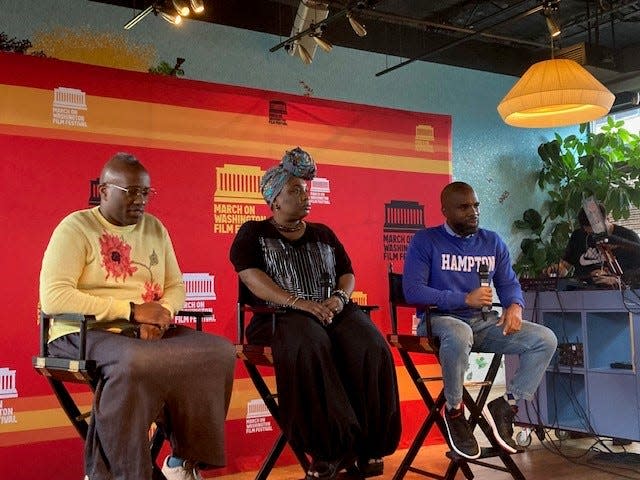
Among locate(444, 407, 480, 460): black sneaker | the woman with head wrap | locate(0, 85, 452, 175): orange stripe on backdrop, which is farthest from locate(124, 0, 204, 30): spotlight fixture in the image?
locate(444, 407, 480, 460): black sneaker

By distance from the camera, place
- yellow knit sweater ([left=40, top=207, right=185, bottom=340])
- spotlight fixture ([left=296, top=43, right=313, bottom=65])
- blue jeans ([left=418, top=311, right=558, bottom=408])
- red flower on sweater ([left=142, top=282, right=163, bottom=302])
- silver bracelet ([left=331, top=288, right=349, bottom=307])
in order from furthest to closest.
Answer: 1. spotlight fixture ([left=296, top=43, right=313, bottom=65])
2. blue jeans ([left=418, top=311, right=558, bottom=408])
3. silver bracelet ([left=331, top=288, right=349, bottom=307])
4. red flower on sweater ([left=142, top=282, right=163, bottom=302])
5. yellow knit sweater ([left=40, top=207, right=185, bottom=340])

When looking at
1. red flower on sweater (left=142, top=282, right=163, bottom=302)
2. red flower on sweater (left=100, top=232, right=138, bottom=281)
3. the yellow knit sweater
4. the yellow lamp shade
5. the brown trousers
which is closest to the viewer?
the brown trousers

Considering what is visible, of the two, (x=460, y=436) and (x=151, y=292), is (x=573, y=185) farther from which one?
(x=151, y=292)

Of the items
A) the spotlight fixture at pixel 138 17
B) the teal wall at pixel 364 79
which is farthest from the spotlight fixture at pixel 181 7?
the teal wall at pixel 364 79

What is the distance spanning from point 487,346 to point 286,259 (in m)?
1.03

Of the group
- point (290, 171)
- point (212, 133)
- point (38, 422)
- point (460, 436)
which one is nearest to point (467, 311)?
point (460, 436)

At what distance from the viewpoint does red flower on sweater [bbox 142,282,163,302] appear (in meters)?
2.74

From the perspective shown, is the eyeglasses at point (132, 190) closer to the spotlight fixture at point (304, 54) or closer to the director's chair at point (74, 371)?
the director's chair at point (74, 371)

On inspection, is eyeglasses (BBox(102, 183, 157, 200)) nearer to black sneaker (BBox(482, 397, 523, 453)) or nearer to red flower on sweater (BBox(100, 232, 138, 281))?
red flower on sweater (BBox(100, 232, 138, 281))

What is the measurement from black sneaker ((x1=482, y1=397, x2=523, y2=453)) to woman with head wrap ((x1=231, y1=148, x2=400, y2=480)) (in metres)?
0.56

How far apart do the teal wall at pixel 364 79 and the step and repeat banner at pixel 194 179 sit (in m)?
A: 1.09

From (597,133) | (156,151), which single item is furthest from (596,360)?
(597,133)

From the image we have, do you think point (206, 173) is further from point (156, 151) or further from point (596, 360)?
point (596, 360)

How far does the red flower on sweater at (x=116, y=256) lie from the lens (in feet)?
8.66
